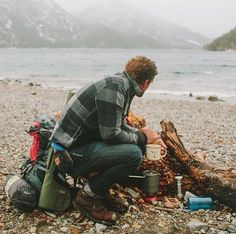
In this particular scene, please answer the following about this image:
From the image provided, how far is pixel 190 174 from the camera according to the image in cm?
708

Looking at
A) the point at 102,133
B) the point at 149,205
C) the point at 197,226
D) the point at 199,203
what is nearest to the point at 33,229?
the point at 102,133

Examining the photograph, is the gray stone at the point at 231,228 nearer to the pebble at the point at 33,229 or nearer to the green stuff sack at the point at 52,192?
the green stuff sack at the point at 52,192

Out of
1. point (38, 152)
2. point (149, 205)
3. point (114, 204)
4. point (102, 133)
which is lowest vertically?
point (149, 205)

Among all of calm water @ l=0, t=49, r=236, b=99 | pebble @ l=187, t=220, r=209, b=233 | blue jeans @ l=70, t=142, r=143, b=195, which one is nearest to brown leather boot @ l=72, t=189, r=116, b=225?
blue jeans @ l=70, t=142, r=143, b=195

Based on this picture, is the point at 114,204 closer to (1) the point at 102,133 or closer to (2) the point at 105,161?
(2) the point at 105,161

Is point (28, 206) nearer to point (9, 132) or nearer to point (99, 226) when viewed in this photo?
point (99, 226)

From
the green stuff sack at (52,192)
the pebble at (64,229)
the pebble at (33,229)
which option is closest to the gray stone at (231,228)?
the pebble at (64,229)

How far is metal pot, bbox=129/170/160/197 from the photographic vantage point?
22.1 ft

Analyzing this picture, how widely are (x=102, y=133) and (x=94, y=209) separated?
1.15 m

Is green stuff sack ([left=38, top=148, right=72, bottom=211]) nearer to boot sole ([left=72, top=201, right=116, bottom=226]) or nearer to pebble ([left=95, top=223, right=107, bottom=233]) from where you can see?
boot sole ([left=72, top=201, right=116, bottom=226])

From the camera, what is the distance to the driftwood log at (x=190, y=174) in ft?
21.6

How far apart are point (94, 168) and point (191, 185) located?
199cm

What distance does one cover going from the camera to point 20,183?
6.20 meters

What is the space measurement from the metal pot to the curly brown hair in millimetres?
1761
